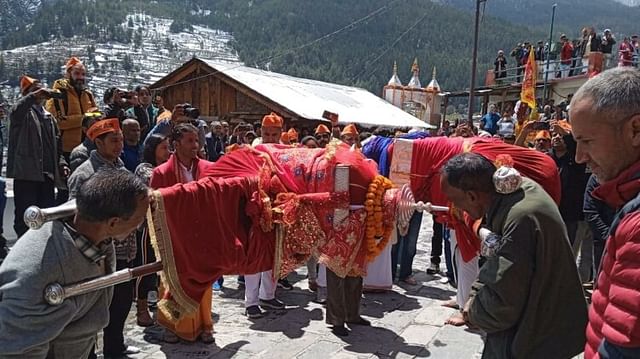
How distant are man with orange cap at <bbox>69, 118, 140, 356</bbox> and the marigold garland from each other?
1.83 metres

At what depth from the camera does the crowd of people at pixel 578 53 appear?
21797 millimetres

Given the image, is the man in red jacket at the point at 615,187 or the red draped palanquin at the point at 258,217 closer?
the man in red jacket at the point at 615,187

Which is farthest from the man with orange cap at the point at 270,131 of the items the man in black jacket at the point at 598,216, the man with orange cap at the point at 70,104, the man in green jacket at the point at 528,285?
the man in green jacket at the point at 528,285

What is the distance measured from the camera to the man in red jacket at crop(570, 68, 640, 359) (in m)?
1.52

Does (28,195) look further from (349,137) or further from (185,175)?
(349,137)

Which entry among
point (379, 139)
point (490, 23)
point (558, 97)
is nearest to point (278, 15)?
point (490, 23)

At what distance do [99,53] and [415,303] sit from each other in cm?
7883

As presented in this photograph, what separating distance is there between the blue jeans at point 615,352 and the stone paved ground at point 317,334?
126 inches

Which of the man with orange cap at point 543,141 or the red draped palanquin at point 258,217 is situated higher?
the man with orange cap at point 543,141

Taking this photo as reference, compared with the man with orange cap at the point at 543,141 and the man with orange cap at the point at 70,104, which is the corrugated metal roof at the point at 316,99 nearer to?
the man with orange cap at the point at 70,104

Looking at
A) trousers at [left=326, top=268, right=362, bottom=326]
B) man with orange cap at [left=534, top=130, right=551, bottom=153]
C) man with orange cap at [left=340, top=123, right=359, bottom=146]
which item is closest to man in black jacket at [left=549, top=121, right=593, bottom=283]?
man with orange cap at [left=534, top=130, right=551, bottom=153]

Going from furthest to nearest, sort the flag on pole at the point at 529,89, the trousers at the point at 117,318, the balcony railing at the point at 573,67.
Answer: the balcony railing at the point at 573,67 → the flag on pole at the point at 529,89 → the trousers at the point at 117,318

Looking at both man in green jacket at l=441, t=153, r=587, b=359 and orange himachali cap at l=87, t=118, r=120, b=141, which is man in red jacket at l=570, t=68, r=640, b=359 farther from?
orange himachali cap at l=87, t=118, r=120, b=141

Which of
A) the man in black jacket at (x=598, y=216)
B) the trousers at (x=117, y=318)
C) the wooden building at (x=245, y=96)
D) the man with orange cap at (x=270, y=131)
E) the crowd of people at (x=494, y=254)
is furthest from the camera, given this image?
the wooden building at (x=245, y=96)
